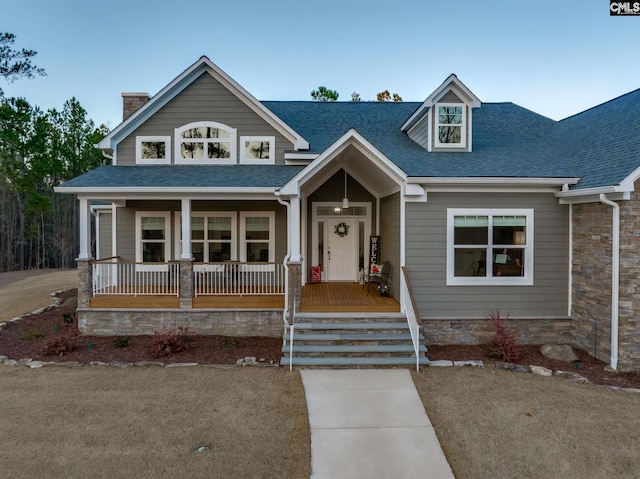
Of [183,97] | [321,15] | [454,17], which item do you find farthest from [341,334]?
[321,15]

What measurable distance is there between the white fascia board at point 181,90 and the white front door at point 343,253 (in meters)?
2.86

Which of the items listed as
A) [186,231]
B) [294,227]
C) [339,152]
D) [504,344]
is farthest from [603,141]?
[186,231]

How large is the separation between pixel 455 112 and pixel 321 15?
11654 mm

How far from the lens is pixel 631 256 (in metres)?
7.68

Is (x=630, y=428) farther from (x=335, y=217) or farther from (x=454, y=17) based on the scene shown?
(x=454, y=17)

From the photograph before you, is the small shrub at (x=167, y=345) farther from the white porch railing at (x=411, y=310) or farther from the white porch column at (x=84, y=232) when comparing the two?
the white porch railing at (x=411, y=310)

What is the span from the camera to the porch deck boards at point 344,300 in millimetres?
8969

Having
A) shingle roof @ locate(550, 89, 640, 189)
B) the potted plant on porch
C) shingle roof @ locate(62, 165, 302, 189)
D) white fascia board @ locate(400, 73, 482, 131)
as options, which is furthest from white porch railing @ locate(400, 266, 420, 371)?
white fascia board @ locate(400, 73, 482, 131)

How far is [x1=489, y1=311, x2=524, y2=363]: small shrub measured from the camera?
805 centimetres

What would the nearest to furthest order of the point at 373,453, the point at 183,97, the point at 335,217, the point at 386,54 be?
1. the point at 373,453
2. the point at 183,97
3. the point at 335,217
4. the point at 386,54

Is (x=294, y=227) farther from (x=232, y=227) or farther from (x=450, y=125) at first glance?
(x=450, y=125)

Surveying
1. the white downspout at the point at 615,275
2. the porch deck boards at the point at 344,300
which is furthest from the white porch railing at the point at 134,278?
the white downspout at the point at 615,275

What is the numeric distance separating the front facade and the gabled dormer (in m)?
0.04

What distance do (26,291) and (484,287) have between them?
1892cm
